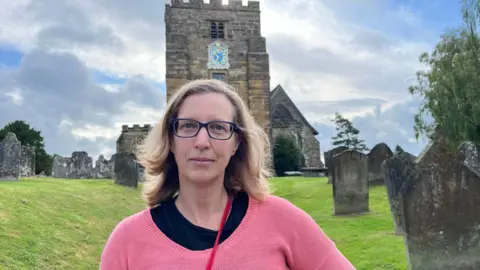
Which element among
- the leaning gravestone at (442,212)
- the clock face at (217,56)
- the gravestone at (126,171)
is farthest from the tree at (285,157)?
the leaning gravestone at (442,212)

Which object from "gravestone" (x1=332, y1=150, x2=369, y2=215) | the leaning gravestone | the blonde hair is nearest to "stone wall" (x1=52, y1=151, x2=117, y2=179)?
"gravestone" (x1=332, y1=150, x2=369, y2=215)

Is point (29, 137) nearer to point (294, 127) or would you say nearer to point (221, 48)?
point (221, 48)

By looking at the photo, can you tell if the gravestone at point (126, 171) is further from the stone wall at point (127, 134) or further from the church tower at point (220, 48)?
the stone wall at point (127, 134)

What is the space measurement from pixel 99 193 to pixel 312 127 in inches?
1301

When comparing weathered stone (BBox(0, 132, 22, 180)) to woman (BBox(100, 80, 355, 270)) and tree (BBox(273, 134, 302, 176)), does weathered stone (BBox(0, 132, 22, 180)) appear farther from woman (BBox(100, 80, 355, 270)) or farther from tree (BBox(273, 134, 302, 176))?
tree (BBox(273, 134, 302, 176))

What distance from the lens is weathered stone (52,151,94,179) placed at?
25.3 metres

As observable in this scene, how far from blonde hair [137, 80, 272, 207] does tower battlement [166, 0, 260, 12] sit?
35235 mm

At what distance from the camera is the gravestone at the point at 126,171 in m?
18.0

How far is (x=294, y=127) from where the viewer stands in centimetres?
4122

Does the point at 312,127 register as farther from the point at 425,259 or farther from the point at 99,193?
the point at 425,259

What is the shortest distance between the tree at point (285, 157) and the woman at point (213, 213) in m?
33.5

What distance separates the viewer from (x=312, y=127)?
4534 cm

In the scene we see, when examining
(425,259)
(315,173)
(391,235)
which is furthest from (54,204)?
(315,173)

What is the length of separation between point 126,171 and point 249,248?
1645cm
